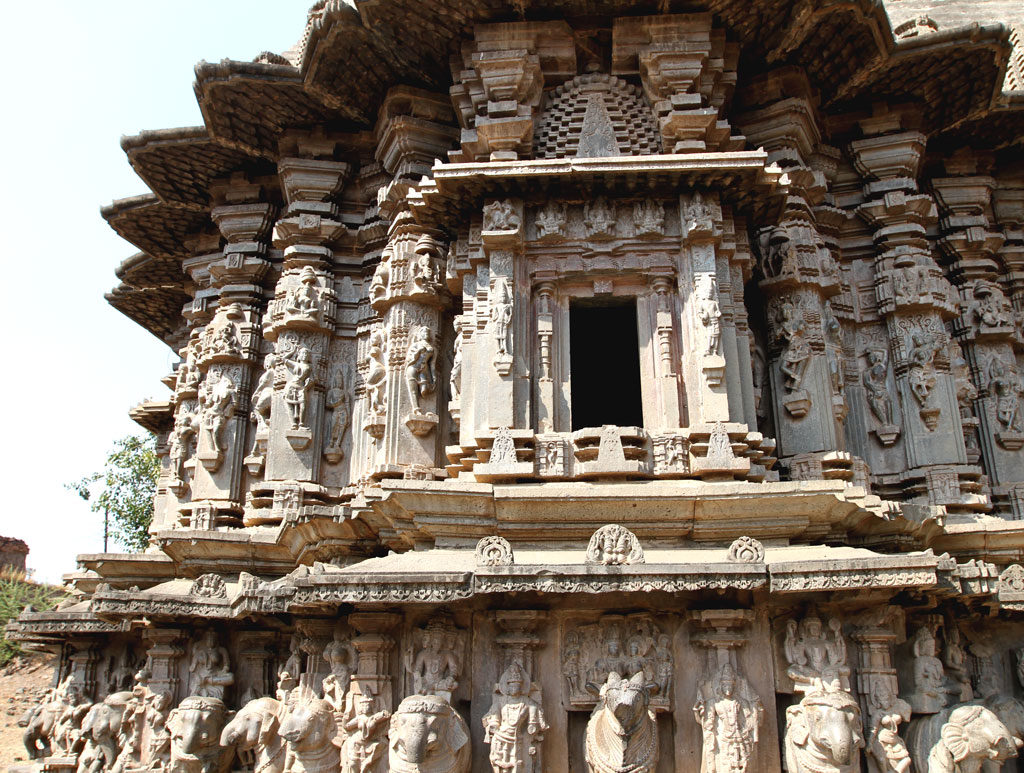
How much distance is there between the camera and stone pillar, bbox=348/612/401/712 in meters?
7.26

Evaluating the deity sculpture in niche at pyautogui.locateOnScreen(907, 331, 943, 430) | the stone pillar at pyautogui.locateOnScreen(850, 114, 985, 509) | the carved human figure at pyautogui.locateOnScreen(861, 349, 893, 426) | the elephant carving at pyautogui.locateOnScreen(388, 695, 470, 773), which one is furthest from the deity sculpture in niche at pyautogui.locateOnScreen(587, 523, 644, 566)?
the deity sculpture in niche at pyautogui.locateOnScreen(907, 331, 943, 430)

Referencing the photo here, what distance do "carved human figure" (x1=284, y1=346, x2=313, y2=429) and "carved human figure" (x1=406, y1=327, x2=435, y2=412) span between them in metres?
1.59

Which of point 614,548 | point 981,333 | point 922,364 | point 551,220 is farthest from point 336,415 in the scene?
point 981,333

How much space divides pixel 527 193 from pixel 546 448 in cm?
291

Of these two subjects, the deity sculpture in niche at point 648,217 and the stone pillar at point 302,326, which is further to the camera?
the stone pillar at point 302,326

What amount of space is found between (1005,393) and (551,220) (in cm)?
678

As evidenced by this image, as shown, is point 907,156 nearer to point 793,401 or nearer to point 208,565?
point 793,401

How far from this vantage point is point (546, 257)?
905 cm

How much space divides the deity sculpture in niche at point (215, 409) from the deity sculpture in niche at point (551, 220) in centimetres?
529

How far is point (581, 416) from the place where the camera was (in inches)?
542

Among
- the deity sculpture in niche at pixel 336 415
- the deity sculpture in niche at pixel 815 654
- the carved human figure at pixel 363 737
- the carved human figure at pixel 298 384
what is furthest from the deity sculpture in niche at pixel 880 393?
the carved human figure at pixel 298 384

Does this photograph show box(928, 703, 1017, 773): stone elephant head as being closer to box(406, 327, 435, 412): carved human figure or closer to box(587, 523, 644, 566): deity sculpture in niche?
box(587, 523, 644, 566): deity sculpture in niche

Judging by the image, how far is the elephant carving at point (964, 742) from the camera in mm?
6457

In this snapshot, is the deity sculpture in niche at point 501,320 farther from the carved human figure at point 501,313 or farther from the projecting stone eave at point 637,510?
the projecting stone eave at point 637,510
